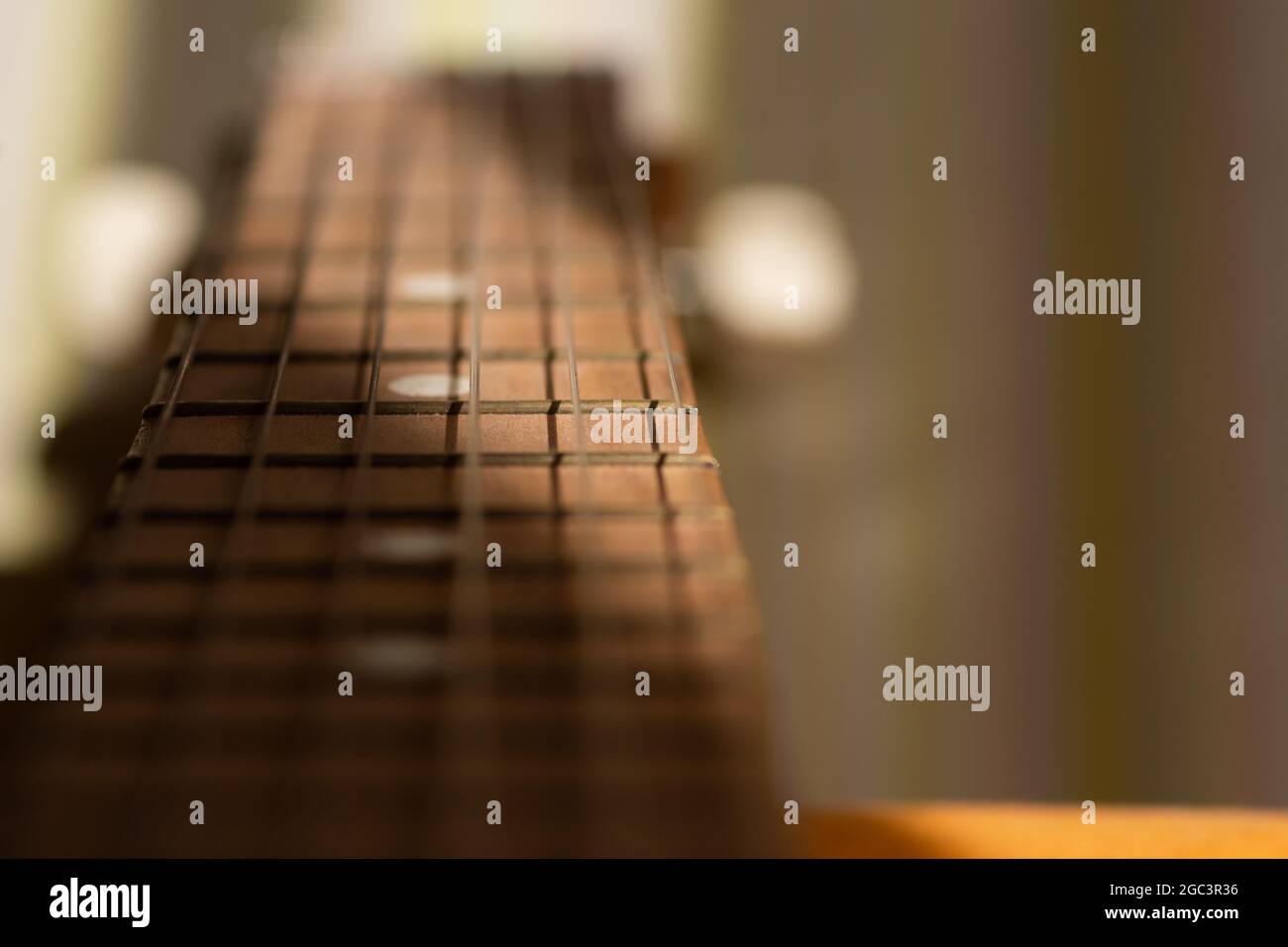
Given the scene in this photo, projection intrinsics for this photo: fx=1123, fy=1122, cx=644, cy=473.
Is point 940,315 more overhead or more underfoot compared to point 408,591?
more overhead

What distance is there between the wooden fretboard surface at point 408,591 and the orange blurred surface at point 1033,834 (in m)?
0.06

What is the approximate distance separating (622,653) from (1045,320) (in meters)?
0.70

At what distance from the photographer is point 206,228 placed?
1.80ft

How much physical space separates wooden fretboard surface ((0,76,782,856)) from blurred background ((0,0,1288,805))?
1.24ft

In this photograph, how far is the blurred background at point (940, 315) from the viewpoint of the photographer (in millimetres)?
867

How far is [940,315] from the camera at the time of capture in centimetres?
96

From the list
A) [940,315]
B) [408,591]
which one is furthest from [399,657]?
[940,315]

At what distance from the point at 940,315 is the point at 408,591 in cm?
69

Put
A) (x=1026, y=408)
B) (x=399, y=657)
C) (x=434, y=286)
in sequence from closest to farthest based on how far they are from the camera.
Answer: (x=399, y=657) → (x=434, y=286) → (x=1026, y=408)

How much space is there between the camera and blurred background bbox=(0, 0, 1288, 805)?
0.87m

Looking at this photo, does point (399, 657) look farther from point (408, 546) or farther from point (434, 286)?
point (434, 286)

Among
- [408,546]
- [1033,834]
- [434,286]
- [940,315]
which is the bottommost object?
[1033,834]

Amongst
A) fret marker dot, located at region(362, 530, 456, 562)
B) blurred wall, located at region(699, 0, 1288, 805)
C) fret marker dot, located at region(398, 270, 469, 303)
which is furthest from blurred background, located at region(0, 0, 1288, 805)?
fret marker dot, located at region(362, 530, 456, 562)
